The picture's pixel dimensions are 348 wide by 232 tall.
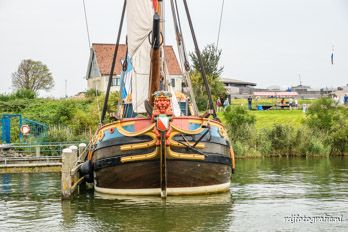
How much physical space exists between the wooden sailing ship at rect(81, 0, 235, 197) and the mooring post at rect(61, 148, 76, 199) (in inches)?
44.7

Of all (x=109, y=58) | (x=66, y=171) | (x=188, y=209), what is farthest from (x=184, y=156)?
(x=109, y=58)

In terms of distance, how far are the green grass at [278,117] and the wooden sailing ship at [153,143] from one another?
87.4 feet

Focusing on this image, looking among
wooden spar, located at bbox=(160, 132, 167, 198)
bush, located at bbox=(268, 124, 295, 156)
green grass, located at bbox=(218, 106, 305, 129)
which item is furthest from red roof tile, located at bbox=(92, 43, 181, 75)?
wooden spar, located at bbox=(160, 132, 167, 198)

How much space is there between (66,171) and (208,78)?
45075 millimetres

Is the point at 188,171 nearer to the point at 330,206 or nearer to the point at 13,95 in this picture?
the point at 330,206

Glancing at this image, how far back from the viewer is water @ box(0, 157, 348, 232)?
54.4ft

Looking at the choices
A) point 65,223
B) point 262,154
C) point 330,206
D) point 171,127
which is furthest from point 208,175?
point 262,154

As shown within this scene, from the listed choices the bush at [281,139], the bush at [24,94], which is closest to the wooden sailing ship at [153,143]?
the bush at [281,139]

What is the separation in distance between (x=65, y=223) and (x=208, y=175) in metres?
5.61

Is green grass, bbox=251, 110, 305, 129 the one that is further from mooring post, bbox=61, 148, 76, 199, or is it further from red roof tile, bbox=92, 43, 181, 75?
mooring post, bbox=61, 148, 76, 199

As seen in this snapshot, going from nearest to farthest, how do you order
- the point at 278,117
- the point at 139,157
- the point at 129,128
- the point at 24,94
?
1. the point at 139,157
2. the point at 129,128
3. the point at 278,117
4. the point at 24,94

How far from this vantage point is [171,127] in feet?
65.4

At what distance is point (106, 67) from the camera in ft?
232

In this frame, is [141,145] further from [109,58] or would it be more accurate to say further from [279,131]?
[109,58]
